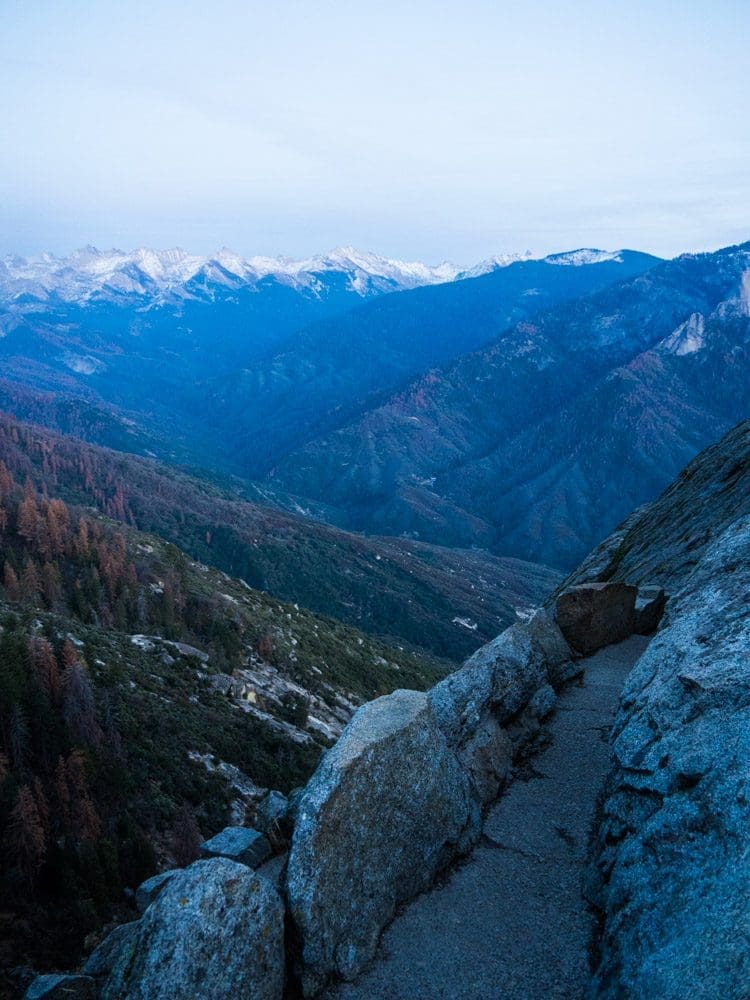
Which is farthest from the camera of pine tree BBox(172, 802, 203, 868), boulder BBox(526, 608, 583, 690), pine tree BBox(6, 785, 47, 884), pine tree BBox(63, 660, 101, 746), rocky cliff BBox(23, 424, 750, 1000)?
pine tree BBox(63, 660, 101, 746)

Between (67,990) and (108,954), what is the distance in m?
1.14

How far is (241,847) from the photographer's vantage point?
14828 millimetres

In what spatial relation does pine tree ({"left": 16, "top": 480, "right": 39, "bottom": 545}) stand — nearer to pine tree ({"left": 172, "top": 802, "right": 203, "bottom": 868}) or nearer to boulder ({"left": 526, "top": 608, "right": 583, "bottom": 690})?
pine tree ({"left": 172, "top": 802, "right": 203, "bottom": 868})

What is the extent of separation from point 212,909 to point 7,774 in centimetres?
3986

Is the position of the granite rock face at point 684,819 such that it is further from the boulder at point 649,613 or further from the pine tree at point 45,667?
the pine tree at point 45,667

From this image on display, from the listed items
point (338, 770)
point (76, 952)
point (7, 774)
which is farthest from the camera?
point (7, 774)

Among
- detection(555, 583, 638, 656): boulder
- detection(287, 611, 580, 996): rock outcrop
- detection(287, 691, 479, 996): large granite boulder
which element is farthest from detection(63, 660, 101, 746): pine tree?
detection(287, 691, 479, 996): large granite boulder

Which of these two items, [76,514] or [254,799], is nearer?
[254,799]

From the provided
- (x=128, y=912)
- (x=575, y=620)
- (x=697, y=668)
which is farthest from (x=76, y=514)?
(x=697, y=668)

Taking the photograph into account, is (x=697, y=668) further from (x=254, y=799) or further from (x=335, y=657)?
(x=335, y=657)

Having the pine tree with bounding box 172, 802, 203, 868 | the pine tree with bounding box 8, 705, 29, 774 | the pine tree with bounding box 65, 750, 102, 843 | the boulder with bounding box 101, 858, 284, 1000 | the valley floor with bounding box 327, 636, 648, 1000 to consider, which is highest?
the boulder with bounding box 101, 858, 284, 1000

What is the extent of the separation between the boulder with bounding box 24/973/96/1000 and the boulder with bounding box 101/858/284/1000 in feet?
7.40

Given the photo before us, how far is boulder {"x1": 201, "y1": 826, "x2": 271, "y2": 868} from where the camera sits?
1453 cm

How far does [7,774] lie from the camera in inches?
1642
